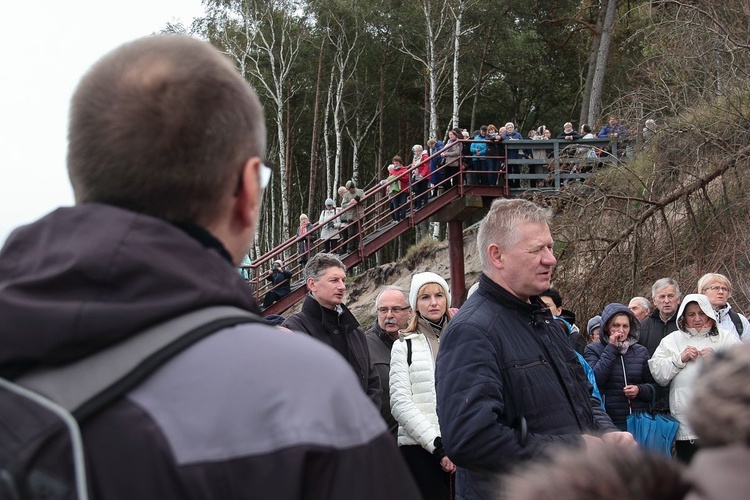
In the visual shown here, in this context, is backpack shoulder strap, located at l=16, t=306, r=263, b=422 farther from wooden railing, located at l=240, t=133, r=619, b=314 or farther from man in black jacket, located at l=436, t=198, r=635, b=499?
wooden railing, located at l=240, t=133, r=619, b=314

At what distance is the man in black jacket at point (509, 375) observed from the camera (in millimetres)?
2982

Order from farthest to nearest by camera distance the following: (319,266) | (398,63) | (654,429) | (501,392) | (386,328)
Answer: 1. (398,63)
2. (654,429)
3. (386,328)
4. (319,266)
5. (501,392)

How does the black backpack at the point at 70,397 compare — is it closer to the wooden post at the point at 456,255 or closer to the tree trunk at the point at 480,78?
the wooden post at the point at 456,255

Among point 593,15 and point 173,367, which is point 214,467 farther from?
point 593,15

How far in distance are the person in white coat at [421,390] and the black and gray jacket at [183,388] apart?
3.73m

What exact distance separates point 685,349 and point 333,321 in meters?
2.74

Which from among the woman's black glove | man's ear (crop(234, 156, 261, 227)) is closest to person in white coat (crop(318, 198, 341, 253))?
the woman's black glove

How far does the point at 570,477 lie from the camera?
3.15ft

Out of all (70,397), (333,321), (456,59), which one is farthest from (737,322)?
(456,59)

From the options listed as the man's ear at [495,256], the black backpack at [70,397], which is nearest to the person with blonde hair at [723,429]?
the black backpack at [70,397]

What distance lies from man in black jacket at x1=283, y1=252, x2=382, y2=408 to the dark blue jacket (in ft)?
6.92

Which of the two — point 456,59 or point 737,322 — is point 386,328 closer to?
point 737,322

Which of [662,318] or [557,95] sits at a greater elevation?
[557,95]

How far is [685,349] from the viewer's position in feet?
20.7
